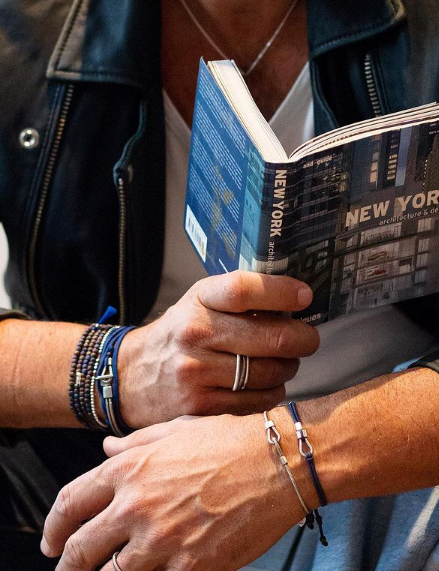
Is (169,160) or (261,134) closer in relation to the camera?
(261,134)

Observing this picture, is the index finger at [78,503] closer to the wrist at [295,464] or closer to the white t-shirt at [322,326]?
the wrist at [295,464]

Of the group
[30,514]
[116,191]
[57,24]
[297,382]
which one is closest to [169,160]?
[116,191]

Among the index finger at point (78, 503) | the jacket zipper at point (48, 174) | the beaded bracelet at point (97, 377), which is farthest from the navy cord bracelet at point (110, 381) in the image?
the jacket zipper at point (48, 174)

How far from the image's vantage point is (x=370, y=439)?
0.87 meters

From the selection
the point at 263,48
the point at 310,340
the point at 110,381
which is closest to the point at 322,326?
the point at 310,340

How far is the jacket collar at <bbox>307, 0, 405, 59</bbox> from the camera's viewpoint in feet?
3.36

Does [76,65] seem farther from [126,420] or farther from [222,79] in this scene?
[126,420]

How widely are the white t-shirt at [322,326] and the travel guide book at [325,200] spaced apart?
16 centimetres

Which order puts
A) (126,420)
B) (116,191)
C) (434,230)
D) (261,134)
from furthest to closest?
(116,191), (126,420), (434,230), (261,134)

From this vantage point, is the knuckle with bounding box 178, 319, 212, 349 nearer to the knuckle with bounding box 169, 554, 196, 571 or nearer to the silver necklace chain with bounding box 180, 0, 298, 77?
the knuckle with bounding box 169, 554, 196, 571

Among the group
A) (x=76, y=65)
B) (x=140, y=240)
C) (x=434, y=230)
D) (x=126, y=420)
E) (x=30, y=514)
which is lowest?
(x=30, y=514)

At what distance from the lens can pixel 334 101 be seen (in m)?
1.08

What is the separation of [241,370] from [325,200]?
0.21 metres

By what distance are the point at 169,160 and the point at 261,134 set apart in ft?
1.25
